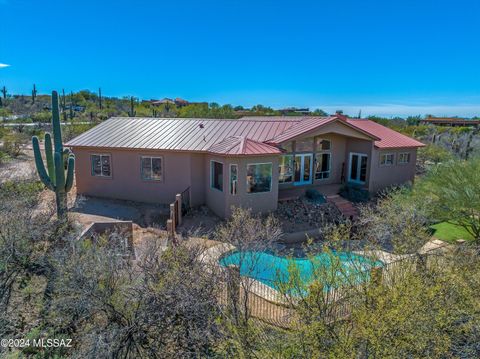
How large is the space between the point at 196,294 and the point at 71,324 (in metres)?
2.96

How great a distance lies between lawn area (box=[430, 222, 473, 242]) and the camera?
53.8 feet

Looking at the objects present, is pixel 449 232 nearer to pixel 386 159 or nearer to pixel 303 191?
pixel 386 159

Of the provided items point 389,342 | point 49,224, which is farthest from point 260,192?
point 389,342

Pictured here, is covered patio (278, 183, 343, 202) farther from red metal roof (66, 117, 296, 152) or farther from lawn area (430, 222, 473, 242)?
lawn area (430, 222, 473, 242)

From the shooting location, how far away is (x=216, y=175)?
18.5 metres

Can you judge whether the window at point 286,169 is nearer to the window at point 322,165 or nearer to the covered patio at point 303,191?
the covered patio at point 303,191

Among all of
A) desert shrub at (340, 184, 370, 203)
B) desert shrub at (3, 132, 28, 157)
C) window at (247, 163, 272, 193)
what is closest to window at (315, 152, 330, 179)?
desert shrub at (340, 184, 370, 203)

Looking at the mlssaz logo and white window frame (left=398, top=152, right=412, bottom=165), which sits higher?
white window frame (left=398, top=152, right=412, bottom=165)

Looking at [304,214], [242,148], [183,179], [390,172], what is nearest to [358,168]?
[390,172]

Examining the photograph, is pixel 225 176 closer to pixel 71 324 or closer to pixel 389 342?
pixel 71 324

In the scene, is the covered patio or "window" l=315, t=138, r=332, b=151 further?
"window" l=315, t=138, r=332, b=151

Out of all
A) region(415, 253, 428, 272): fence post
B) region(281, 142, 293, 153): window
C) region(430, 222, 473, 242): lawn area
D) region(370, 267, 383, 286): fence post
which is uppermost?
region(281, 142, 293, 153): window

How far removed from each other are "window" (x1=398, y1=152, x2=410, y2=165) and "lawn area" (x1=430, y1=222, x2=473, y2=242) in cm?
692

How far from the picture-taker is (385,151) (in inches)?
927
